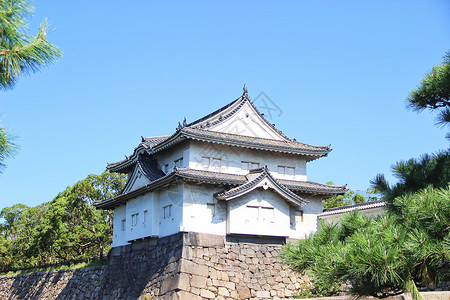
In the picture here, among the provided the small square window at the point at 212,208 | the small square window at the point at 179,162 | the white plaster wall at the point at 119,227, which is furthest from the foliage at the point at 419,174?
the white plaster wall at the point at 119,227

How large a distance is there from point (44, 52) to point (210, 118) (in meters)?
16.3

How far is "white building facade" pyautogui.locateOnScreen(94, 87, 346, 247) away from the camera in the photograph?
1945cm

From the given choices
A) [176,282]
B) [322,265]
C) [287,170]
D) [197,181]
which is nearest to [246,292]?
[176,282]

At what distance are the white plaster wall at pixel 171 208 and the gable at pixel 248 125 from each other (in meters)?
3.96

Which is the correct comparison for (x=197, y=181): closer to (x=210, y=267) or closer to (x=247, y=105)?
(x=210, y=267)

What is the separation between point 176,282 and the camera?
59.3ft

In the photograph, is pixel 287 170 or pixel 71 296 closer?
pixel 287 170

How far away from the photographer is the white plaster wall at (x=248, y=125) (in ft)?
73.2

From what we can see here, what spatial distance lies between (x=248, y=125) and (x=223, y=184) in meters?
4.16

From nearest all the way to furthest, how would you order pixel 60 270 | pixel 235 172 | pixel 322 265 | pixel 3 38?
pixel 3 38, pixel 322 265, pixel 235 172, pixel 60 270

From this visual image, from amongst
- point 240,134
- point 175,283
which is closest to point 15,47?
point 175,283

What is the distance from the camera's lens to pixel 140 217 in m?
21.5

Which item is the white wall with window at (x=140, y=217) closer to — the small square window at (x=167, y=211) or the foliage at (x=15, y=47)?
the small square window at (x=167, y=211)

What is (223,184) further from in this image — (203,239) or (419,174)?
(419,174)
